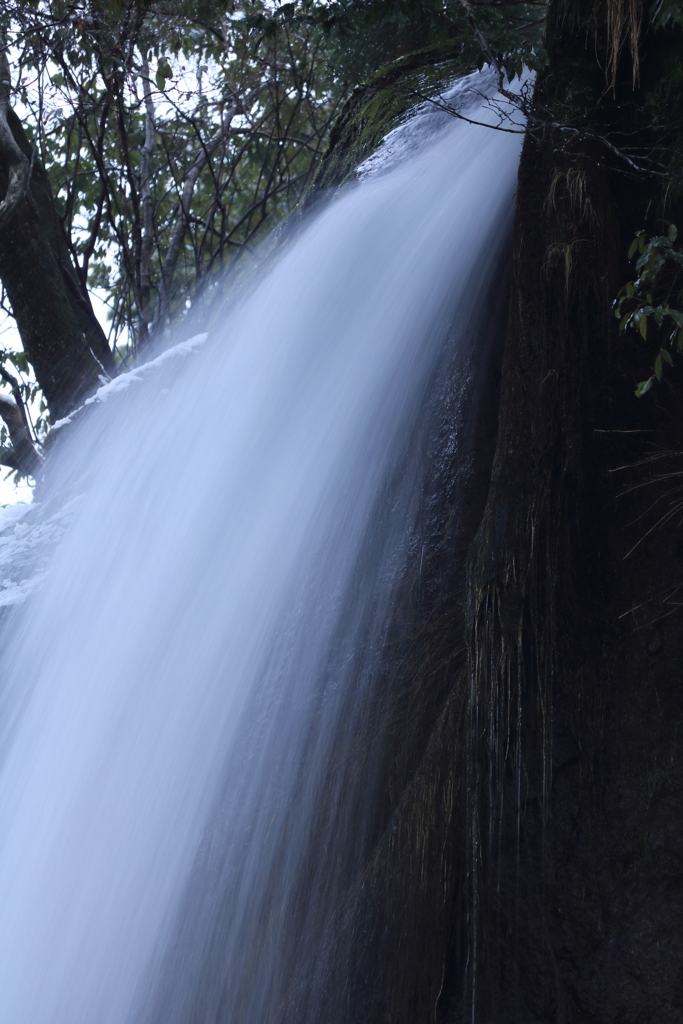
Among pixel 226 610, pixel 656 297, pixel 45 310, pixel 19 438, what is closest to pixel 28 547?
pixel 226 610

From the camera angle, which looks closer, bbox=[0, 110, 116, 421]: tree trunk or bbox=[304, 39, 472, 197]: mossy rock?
bbox=[304, 39, 472, 197]: mossy rock

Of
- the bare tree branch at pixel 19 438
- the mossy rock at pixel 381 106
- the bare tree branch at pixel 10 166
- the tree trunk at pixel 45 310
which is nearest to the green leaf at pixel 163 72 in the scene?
the bare tree branch at pixel 10 166

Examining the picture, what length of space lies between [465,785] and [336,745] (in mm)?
691

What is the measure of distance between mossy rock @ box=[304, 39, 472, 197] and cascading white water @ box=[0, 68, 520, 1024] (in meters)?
0.29

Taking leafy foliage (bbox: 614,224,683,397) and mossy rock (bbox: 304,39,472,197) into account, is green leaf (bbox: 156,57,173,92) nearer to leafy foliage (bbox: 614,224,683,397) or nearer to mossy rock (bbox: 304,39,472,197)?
mossy rock (bbox: 304,39,472,197)

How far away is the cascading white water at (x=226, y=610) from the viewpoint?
3.23 meters

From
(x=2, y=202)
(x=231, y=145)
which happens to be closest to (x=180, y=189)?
(x=231, y=145)

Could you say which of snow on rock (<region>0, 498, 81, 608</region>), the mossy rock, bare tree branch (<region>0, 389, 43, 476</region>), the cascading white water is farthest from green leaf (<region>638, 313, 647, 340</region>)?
bare tree branch (<region>0, 389, 43, 476</region>)

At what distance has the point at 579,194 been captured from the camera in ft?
9.81

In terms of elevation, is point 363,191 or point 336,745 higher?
point 363,191

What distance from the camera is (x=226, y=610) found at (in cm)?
381

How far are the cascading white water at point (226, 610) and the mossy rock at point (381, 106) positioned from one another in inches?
11.4

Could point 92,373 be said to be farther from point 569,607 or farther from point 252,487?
point 569,607

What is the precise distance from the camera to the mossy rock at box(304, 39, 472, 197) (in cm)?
496
